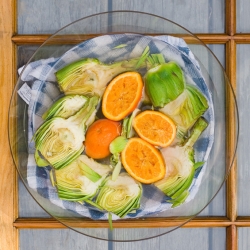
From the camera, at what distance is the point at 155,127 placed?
611mm

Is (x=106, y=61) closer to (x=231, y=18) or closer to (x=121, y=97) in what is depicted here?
(x=121, y=97)

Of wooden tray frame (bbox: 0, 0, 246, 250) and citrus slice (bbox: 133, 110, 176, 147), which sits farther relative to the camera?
wooden tray frame (bbox: 0, 0, 246, 250)

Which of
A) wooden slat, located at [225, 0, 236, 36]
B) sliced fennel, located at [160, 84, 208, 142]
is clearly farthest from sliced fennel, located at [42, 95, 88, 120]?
wooden slat, located at [225, 0, 236, 36]

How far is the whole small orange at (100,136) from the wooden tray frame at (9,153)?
0.15m

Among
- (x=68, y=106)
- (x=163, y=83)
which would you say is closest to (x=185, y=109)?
(x=163, y=83)

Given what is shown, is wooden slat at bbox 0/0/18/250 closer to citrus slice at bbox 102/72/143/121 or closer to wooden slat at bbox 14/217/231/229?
wooden slat at bbox 14/217/231/229

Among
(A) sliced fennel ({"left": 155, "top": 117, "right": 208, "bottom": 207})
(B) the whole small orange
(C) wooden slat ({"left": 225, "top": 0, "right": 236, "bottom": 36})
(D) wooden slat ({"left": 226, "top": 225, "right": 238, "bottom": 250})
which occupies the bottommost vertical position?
(D) wooden slat ({"left": 226, "top": 225, "right": 238, "bottom": 250})

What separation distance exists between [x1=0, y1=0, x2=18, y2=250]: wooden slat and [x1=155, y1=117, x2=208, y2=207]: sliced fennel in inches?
9.5

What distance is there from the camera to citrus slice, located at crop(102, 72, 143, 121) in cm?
Result: 61

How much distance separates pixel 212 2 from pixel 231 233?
0.37m

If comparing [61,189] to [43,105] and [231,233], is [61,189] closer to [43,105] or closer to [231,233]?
[43,105]

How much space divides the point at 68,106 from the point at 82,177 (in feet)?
0.32

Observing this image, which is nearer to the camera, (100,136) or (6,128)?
(100,136)

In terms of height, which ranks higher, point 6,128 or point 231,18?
point 231,18
